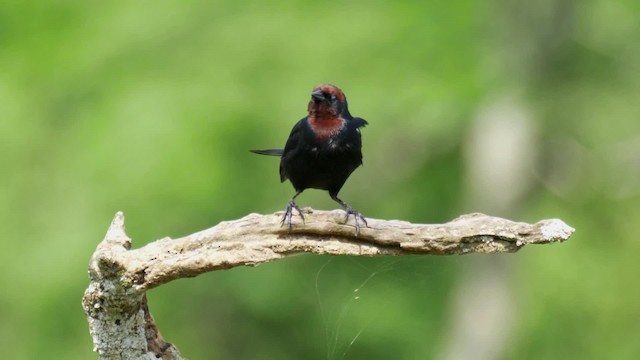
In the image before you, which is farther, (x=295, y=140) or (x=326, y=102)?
(x=295, y=140)

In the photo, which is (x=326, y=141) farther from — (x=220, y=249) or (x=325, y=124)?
(x=220, y=249)

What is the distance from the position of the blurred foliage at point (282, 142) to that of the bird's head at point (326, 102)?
140 inches

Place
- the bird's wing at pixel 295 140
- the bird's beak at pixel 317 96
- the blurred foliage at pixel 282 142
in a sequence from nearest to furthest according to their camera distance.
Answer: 1. the bird's beak at pixel 317 96
2. the bird's wing at pixel 295 140
3. the blurred foliage at pixel 282 142

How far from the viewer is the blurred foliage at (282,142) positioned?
8766mm

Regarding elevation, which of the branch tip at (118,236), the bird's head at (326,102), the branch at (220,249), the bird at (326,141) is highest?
the bird's head at (326,102)

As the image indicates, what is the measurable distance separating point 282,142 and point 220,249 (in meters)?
5.39

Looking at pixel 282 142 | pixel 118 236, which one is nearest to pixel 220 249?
pixel 118 236

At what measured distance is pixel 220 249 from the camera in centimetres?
376

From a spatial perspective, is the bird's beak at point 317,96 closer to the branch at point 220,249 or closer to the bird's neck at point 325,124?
the bird's neck at point 325,124

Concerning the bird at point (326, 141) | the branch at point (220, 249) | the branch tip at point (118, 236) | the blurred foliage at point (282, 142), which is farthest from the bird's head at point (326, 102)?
the blurred foliage at point (282, 142)

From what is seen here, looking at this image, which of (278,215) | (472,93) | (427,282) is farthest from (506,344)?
(278,215)

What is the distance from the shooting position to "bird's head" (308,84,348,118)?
4.65m

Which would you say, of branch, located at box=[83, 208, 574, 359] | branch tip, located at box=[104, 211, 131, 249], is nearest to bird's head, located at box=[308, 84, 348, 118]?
branch, located at box=[83, 208, 574, 359]

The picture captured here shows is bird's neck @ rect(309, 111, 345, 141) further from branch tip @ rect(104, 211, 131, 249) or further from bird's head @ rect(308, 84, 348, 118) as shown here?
branch tip @ rect(104, 211, 131, 249)
